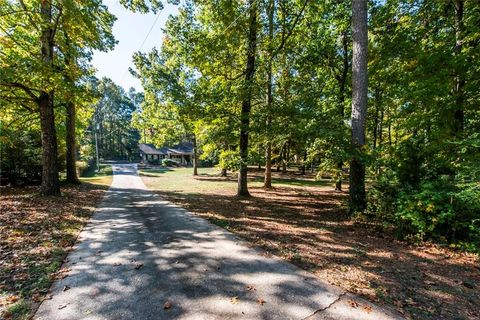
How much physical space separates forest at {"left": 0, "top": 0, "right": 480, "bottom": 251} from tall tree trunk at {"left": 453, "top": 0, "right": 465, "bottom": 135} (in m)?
0.04

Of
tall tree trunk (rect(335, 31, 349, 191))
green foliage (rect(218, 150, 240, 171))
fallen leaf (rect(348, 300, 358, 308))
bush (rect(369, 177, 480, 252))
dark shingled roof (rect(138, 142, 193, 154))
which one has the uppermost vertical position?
tall tree trunk (rect(335, 31, 349, 191))

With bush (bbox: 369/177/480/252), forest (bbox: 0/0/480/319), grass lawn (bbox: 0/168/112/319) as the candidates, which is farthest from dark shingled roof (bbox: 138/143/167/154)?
bush (bbox: 369/177/480/252)

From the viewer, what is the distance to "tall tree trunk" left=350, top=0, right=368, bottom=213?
22.2 ft

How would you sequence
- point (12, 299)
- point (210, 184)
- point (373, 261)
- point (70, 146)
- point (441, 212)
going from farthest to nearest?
point (210, 184) < point (70, 146) < point (441, 212) < point (373, 261) < point (12, 299)

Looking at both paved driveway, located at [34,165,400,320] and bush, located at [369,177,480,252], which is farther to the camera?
bush, located at [369,177,480,252]

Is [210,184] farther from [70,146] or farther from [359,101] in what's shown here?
[359,101]

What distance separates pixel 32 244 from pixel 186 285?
13.0 ft

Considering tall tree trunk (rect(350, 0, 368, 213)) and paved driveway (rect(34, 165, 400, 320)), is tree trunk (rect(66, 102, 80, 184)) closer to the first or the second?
paved driveway (rect(34, 165, 400, 320))

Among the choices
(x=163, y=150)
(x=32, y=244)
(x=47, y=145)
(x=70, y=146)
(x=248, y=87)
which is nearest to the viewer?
(x=32, y=244)

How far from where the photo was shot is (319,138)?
23.8ft

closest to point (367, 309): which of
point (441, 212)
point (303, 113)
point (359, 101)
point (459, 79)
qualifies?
point (441, 212)

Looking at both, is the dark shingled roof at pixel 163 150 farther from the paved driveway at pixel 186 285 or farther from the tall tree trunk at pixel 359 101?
the tall tree trunk at pixel 359 101

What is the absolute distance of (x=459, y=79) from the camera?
22.8 feet

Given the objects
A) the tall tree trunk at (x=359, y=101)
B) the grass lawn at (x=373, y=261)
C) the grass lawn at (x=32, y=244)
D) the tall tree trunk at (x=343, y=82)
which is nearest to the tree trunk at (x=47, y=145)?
the grass lawn at (x=32, y=244)
